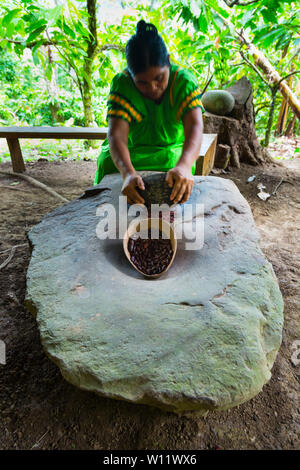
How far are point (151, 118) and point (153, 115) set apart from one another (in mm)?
25

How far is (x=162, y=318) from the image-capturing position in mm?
970

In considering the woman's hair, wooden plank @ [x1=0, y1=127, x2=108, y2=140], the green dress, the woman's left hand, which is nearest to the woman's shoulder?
the green dress

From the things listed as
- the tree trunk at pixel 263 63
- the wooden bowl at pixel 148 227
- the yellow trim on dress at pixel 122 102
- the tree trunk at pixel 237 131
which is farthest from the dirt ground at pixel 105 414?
the tree trunk at pixel 263 63

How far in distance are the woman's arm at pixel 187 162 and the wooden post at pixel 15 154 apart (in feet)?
9.67

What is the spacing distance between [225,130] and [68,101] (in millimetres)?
4839

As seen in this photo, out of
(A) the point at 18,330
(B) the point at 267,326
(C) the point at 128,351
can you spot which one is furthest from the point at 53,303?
(B) the point at 267,326

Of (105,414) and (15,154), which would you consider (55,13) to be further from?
(105,414)

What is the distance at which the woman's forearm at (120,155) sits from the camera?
60.3 inches

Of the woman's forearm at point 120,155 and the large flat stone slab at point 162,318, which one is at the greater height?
the woman's forearm at point 120,155
